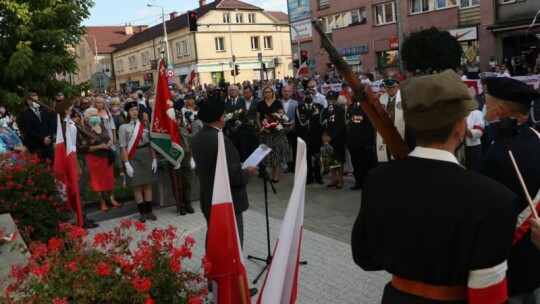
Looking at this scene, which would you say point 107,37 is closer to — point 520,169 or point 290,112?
point 290,112

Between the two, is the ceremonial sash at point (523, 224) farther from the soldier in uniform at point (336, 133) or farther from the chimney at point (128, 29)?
the chimney at point (128, 29)

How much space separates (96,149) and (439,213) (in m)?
7.53

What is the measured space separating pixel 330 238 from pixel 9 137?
5.53 metres

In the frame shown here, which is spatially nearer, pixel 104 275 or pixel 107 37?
pixel 104 275

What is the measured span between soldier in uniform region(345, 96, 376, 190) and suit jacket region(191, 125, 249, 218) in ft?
14.1

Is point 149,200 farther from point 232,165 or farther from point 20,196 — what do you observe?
point 232,165

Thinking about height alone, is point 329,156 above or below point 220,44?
below

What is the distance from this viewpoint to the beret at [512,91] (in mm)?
2867

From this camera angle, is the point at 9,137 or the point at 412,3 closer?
the point at 9,137

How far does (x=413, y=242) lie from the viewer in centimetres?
199

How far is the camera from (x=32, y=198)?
6.40 metres

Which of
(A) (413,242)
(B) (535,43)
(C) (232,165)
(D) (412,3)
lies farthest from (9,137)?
(D) (412,3)

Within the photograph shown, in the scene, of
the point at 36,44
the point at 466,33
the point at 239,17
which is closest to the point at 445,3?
the point at 466,33

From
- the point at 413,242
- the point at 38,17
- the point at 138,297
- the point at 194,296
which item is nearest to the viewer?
the point at 413,242
